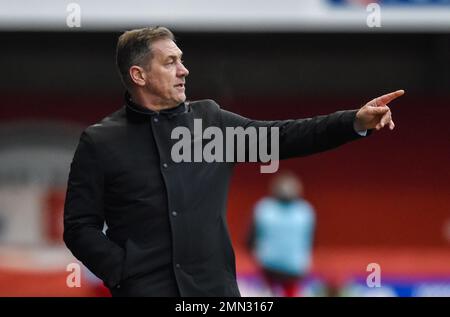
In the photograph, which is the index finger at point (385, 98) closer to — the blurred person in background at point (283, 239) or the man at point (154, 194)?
the man at point (154, 194)

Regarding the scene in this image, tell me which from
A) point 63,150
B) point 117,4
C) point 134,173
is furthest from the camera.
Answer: point 63,150

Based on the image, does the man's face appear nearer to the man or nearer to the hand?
the man

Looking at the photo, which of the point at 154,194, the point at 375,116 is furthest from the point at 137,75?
the point at 375,116

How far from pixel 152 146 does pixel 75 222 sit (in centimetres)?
30

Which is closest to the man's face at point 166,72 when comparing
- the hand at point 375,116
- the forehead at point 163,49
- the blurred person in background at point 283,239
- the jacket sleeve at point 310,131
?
the forehead at point 163,49

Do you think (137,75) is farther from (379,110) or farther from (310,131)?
(379,110)

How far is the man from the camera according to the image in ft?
10.2

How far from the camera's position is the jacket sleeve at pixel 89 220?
3107mm

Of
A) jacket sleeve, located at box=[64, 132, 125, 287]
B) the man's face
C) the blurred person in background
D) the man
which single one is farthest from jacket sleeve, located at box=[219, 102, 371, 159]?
the blurred person in background

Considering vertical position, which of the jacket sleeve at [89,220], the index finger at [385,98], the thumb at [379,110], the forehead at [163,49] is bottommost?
the jacket sleeve at [89,220]

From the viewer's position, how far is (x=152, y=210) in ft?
10.2

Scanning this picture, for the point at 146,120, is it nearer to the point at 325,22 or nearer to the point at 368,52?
the point at 325,22
